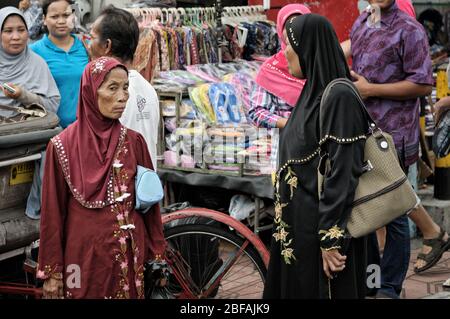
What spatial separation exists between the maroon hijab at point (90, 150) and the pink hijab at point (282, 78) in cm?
166

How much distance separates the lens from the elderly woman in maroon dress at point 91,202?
374cm

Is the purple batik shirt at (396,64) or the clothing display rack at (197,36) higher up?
the clothing display rack at (197,36)

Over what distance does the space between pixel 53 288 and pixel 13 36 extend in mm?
2172

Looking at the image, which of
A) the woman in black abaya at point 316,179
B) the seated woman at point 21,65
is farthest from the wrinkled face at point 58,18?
the woman in black abaya at point 316,179

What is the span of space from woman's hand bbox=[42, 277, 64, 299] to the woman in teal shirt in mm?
2070

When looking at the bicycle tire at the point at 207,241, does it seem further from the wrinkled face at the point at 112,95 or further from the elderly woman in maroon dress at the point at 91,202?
the wrinkled face at the point at 112,95

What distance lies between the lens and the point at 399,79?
5.26 m

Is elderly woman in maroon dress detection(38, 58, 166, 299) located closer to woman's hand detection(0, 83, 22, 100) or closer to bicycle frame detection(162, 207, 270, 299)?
bicycle frame detection(162, 207, 270, 299)

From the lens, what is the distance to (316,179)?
3.69 meters

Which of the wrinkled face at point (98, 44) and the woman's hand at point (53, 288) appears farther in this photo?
the wrinkled face at point (98, 44)

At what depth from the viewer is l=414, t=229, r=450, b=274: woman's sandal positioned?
5.86 metres

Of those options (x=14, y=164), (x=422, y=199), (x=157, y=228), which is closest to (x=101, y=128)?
(x=157, y=228)
